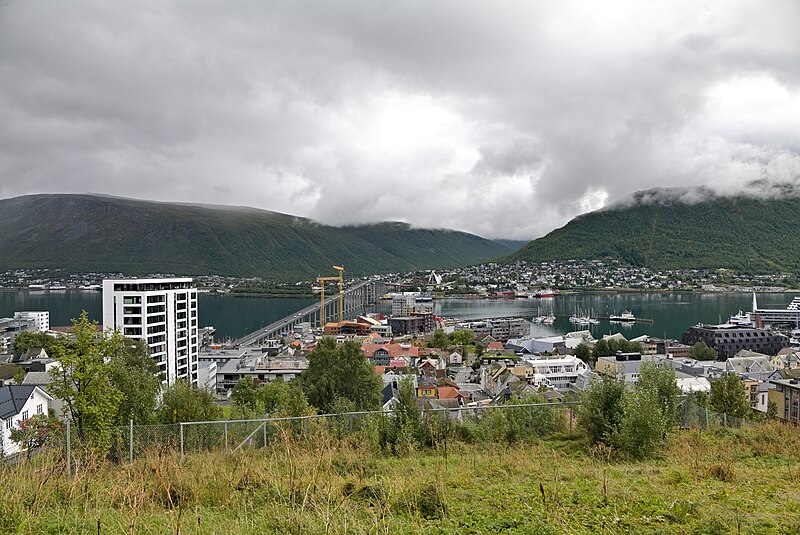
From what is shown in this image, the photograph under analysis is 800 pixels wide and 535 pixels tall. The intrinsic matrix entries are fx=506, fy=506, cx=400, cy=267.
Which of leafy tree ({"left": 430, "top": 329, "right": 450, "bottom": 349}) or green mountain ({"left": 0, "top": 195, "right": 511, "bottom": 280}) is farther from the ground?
green mountain ({"left": 0, "top": 195, "right": 511, "bottom": 280})

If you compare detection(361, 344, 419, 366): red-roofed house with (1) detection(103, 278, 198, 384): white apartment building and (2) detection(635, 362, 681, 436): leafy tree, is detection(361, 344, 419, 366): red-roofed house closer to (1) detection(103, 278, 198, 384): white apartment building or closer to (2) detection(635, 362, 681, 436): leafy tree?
(1) detection(103, 278, 198, 384): white apartment building

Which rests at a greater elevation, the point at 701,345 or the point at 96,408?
the point at 96,408

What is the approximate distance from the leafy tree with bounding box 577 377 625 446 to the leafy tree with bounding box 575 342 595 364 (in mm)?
25666

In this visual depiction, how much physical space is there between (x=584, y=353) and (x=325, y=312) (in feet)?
135

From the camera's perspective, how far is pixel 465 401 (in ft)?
56.9

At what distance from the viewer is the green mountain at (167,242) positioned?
125 metres

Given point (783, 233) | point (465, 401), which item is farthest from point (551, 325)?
point (783, 233)

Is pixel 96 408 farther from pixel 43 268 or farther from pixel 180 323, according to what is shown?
pixel 43 268

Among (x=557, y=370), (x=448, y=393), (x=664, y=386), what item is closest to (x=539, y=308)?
(x=557, y=370)

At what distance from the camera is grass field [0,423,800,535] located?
8.20 feet

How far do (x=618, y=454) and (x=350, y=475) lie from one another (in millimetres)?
2492

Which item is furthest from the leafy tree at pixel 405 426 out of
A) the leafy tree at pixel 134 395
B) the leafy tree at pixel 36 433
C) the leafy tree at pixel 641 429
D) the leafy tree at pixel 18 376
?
the leafy tree at pixel 18 376

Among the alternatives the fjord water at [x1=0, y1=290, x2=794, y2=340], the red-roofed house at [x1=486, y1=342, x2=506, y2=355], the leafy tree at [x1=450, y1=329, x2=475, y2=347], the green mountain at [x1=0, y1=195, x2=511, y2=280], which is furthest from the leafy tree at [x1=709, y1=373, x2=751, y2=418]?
the green mountain at [x1=0, y1=195, x2=511, y2=280]

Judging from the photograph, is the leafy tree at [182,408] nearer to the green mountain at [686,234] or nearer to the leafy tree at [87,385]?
the leafy tree at [87,385]
